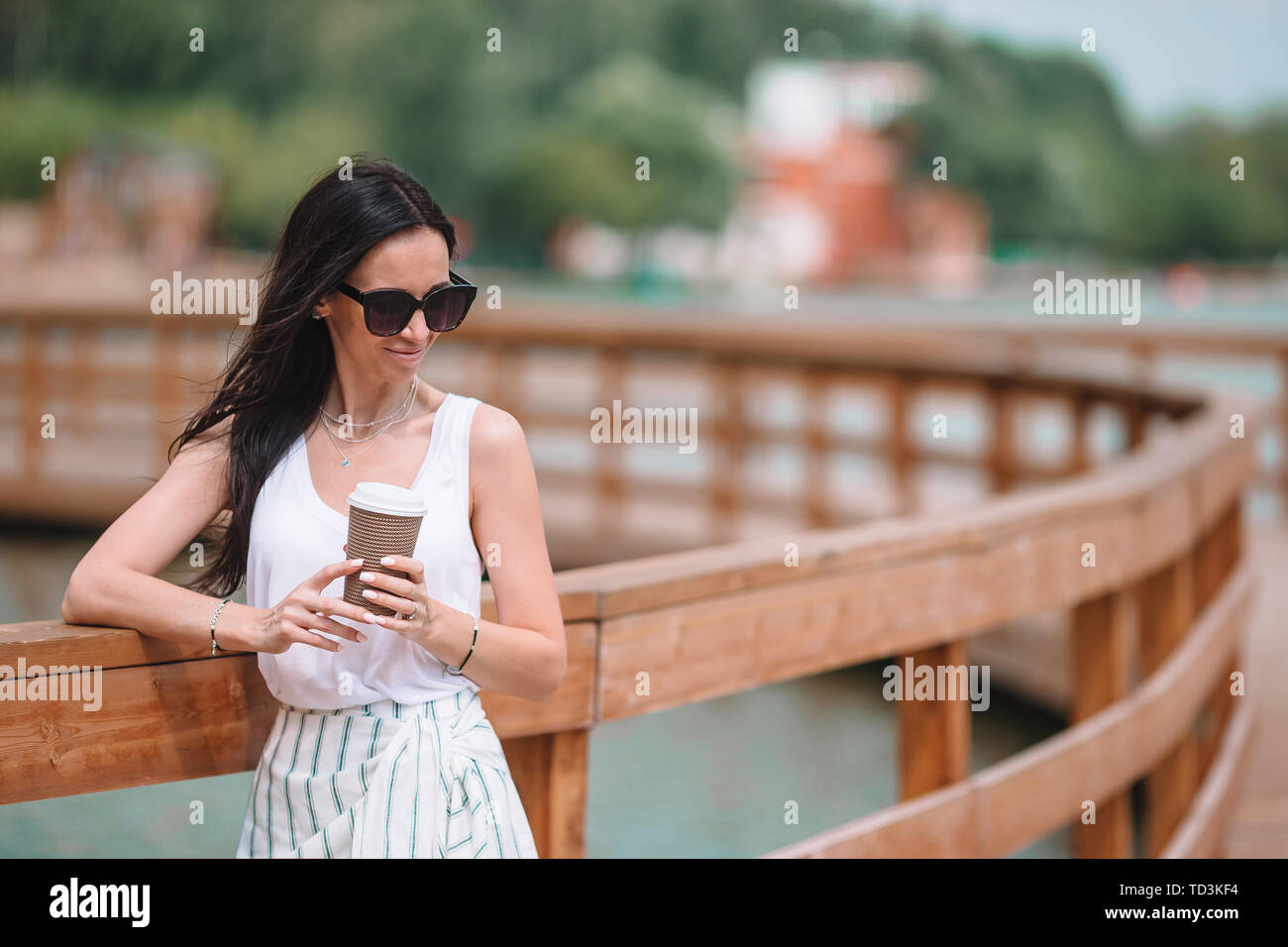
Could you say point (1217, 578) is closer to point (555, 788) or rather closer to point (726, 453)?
point (555, 788)

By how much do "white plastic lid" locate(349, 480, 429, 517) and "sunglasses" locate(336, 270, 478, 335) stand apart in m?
0.21

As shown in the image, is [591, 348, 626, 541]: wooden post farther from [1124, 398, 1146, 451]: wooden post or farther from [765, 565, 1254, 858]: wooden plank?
[765, 565, 1254, 858]: wooden plank

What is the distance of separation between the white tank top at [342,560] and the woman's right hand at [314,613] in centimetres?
7

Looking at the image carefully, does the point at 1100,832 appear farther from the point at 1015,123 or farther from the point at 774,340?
the point at 1015,123

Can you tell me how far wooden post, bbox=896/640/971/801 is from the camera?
7.00 feet

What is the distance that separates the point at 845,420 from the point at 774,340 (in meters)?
9.17

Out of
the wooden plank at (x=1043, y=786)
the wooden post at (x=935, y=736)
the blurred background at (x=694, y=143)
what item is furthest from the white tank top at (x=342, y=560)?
the blurred background at (x=694, y=143)

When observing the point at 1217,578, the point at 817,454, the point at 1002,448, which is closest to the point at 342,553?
the point at 1217,578

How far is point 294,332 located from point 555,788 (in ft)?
1.96

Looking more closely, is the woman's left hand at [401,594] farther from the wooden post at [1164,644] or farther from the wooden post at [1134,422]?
the wooden post at [1134,422]

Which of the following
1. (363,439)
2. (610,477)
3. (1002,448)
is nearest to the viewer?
(363,439)

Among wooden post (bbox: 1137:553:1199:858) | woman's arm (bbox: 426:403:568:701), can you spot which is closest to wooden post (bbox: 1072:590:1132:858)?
wooden post (bbox: 1137:553:1199:858)

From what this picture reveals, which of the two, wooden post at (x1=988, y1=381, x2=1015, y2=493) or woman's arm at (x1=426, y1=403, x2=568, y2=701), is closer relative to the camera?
woman's arm at (x1=426, y1=403, x2=568, y2=701)

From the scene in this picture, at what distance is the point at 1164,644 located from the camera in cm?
315
